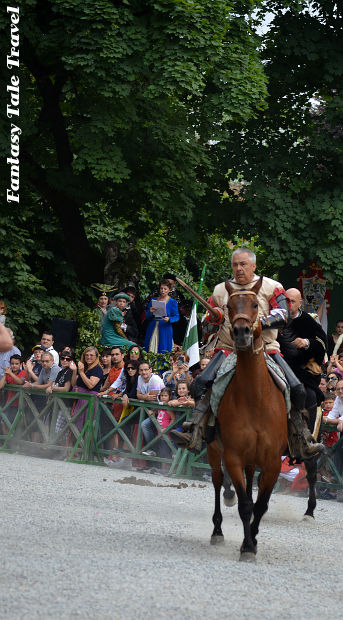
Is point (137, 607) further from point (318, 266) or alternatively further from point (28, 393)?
point (318, 266)

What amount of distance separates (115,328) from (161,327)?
37.3 inches

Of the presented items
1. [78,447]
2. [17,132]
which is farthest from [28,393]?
[17,132]

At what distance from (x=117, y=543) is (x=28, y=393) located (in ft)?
33.3

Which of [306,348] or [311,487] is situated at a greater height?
[306,348]

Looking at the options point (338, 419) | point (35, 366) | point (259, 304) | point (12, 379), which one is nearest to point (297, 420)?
point (259, 304)

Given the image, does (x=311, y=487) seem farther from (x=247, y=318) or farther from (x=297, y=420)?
(x=247, y=318)

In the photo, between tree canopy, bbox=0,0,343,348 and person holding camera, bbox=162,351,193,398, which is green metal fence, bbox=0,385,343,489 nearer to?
person holding camera, bbox=162,351,193,398

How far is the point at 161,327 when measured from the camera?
22.3 meters

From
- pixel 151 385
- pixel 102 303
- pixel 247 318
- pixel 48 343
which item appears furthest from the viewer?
pixel 102 303

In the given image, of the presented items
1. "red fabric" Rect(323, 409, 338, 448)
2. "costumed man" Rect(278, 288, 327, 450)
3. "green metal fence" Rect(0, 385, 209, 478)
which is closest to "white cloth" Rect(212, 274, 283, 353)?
"costumed man" Rect(278, 288, 327, 450)

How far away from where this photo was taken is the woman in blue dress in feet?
72.2

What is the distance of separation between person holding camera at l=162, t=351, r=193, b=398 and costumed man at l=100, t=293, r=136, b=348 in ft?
9.79

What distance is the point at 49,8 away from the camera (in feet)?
82.2

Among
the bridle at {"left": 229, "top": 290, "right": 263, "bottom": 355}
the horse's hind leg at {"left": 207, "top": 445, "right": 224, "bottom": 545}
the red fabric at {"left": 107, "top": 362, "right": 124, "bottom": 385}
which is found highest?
the bridle at {"left": 229, "top": 290, "right": 263, "bottom": 355}
